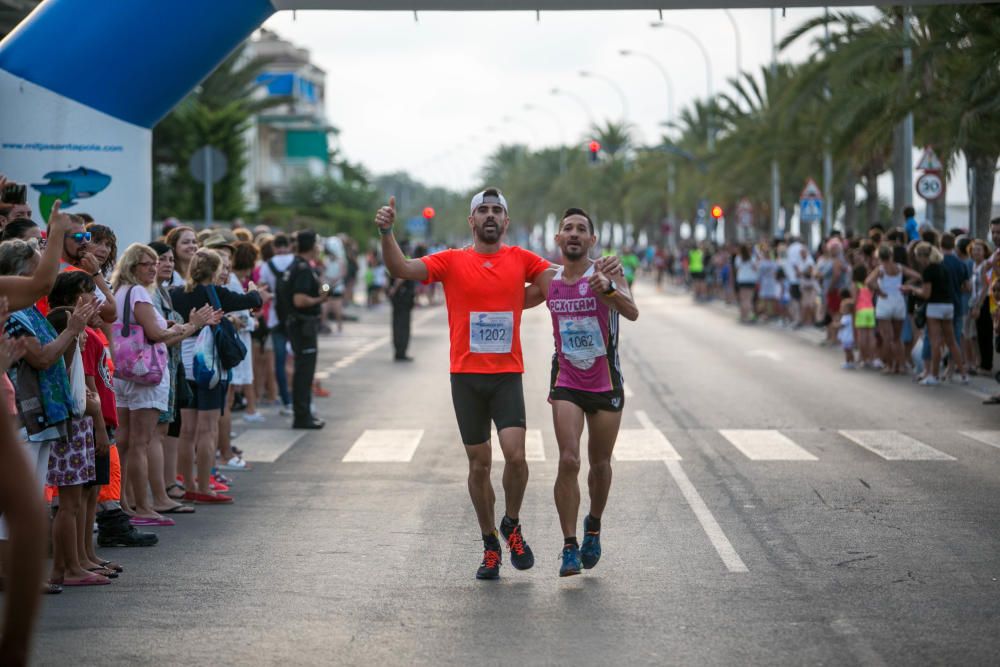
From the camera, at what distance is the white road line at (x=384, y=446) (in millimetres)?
13773

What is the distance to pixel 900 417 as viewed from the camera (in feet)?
55.2

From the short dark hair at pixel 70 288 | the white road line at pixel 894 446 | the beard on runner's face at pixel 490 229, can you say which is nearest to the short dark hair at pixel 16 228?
the short dark hair at pixel 70 288

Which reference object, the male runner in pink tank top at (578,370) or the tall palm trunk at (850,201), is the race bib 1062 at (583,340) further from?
the tall palm trunk at (850,201)

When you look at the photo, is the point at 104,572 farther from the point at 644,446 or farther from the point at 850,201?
the point at 850,201

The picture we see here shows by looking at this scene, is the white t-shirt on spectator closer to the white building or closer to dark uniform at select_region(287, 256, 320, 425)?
dark uniform at select_region(287, 256, 320, 425)

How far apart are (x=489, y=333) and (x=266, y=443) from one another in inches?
273

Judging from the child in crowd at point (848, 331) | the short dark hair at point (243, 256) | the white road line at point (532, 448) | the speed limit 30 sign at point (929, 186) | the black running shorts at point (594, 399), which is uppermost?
the speed limit 30 sign at point (929, 186)

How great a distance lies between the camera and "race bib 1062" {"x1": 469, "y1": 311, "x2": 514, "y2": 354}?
838 cm

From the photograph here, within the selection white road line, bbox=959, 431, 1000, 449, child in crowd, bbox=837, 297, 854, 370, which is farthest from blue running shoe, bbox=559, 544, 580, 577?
child in crowd, bbox=837, 297, 854, 370

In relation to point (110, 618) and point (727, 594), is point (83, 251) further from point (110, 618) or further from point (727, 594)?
point (727, 594)

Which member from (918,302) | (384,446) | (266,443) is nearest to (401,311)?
(918,302)

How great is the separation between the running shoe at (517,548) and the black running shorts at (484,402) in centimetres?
49

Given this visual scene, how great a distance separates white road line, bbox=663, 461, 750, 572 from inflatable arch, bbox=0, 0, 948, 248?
5.50 metres

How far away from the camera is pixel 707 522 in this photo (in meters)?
10.2
